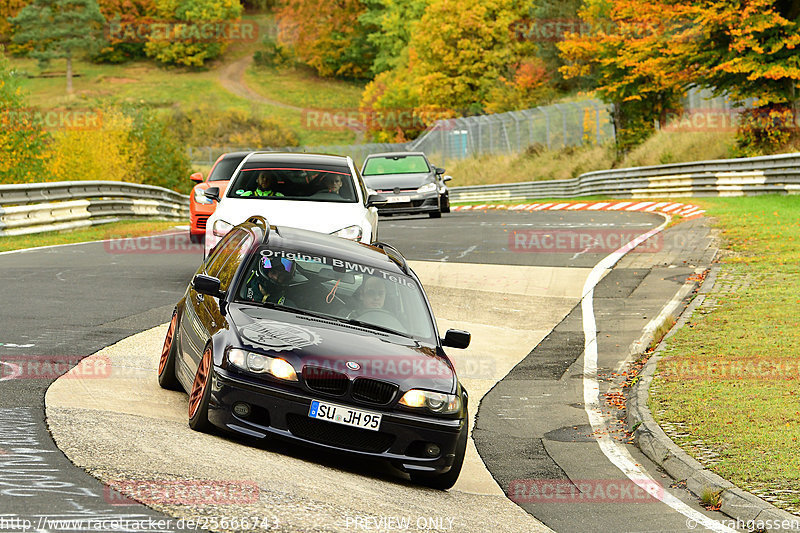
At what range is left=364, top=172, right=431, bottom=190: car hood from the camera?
29244 millimetres

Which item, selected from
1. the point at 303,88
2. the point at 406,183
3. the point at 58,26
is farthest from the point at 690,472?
the point at 58,26

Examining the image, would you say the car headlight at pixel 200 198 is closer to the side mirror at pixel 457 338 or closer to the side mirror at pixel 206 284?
the side mirror at pixel 206 284

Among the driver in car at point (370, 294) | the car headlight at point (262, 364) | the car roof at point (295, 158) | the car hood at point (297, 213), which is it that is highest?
the car roof at point (295, 158)

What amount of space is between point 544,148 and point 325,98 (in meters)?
74.3

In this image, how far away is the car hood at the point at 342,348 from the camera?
7.58 m

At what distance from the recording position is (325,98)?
128250 millimetres

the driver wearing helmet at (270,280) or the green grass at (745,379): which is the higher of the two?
the driver wearing helmet at (270,280)
